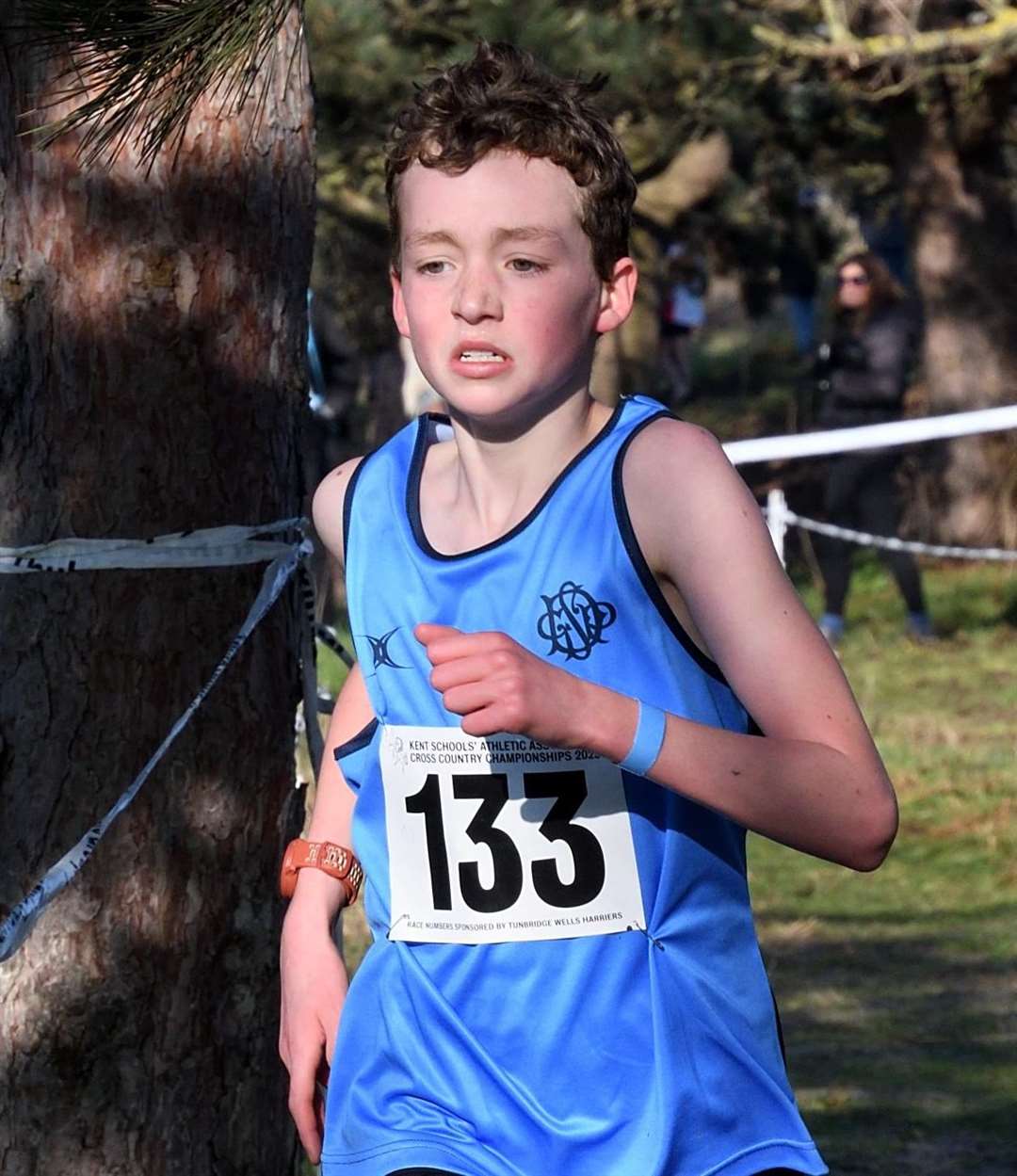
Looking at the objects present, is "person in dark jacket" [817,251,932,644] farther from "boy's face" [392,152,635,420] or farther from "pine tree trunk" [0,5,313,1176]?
"boy's face" [392,152,635,420]

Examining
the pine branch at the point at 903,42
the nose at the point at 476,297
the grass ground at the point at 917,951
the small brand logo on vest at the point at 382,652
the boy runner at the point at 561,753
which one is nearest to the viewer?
the boy runner at the point at 561,753

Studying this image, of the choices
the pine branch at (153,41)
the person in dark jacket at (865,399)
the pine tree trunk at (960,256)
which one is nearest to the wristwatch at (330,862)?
the pine branch at (153,41)

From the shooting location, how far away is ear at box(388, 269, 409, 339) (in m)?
2.56

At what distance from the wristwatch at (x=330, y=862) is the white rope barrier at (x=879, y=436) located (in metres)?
6.66

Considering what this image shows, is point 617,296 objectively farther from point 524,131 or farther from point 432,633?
point 432,633

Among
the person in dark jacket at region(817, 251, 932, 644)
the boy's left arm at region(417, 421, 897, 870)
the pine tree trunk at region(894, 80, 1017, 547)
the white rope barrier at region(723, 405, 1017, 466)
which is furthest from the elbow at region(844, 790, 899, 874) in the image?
the pine tree trunk at region(894, 80, 1017, 547)

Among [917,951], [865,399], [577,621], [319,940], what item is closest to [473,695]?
[577,621]

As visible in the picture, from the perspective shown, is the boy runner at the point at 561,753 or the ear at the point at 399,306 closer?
the boy runner at the point at 561,753

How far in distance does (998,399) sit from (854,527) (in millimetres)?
2895

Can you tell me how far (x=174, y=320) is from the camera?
337cm

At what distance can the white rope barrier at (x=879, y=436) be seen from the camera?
30.2 feet

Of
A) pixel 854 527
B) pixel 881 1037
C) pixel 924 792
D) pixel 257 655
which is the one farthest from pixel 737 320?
pixel 257 655

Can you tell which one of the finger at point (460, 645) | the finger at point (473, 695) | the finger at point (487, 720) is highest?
the finger at point (460, 645)

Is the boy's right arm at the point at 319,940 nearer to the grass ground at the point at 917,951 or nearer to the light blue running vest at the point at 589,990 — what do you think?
the light blue running vest at the point at 589,990
